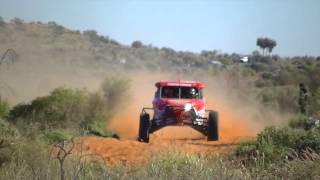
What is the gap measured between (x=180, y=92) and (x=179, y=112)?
104cm

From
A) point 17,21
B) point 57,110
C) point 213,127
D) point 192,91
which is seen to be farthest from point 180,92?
point 17,21

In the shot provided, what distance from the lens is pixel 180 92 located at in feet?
80.2

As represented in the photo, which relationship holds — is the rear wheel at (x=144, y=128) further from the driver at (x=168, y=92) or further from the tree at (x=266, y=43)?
the tree at (x=266, y=43)

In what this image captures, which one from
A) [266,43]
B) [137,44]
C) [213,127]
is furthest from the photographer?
[137,44]

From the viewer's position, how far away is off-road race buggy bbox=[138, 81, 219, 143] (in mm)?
23750

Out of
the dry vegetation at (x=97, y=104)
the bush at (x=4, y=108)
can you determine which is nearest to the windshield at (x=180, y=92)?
the dry vegetation at (x=97, y=104)

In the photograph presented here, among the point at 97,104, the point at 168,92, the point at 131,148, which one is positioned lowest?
the point at 131,148

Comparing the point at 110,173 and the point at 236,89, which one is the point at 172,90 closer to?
the point at 110,173

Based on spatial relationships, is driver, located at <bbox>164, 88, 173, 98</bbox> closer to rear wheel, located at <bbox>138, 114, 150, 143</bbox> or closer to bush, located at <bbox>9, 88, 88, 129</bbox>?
rear wheel, located at <bbox>138, 114, 150, 143</bbox>

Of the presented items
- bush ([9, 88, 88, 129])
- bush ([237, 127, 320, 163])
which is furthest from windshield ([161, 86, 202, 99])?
bush ([237, 127, 320, 163])

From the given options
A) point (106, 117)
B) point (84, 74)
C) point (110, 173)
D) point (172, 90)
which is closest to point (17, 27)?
point (84, 74)

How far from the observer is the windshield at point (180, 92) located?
2441 centimetres

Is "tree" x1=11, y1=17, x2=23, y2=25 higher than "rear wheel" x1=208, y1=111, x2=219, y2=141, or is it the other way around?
"tree" x1=11, y1=17, x2=23, y2=25

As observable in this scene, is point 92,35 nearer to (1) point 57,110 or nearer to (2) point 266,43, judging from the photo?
(2) point 266,43
